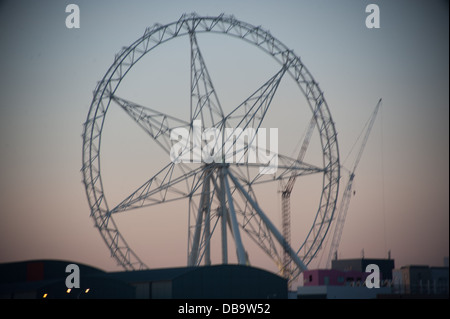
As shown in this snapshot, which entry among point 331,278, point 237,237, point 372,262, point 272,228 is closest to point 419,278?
point 372,262

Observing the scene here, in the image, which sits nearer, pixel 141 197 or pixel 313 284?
pixel 141 197

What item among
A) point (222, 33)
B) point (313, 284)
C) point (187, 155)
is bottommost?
point (313, 284)

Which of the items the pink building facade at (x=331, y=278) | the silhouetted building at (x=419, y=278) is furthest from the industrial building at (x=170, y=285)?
the silhouetted building at (x=419, y=278)

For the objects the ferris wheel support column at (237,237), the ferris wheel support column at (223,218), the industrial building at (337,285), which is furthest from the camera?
the industrial building at (337,285)

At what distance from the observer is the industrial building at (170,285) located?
71.3 meters

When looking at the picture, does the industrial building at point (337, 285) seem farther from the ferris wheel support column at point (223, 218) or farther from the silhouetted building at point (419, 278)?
the ferris wheel support column at point (223, 218)

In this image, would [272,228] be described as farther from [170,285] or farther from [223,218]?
[170,285]

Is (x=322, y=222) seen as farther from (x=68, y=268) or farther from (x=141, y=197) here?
(x=68, y=268)

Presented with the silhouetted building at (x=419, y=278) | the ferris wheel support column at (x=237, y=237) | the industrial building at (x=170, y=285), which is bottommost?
the silhouetted building at (x=419, y=278)

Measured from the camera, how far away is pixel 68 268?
85.9 metres

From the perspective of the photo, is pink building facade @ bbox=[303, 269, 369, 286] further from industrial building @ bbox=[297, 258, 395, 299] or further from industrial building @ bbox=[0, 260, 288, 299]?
industrial building @ bbox=[0, 260, 288, 299]
